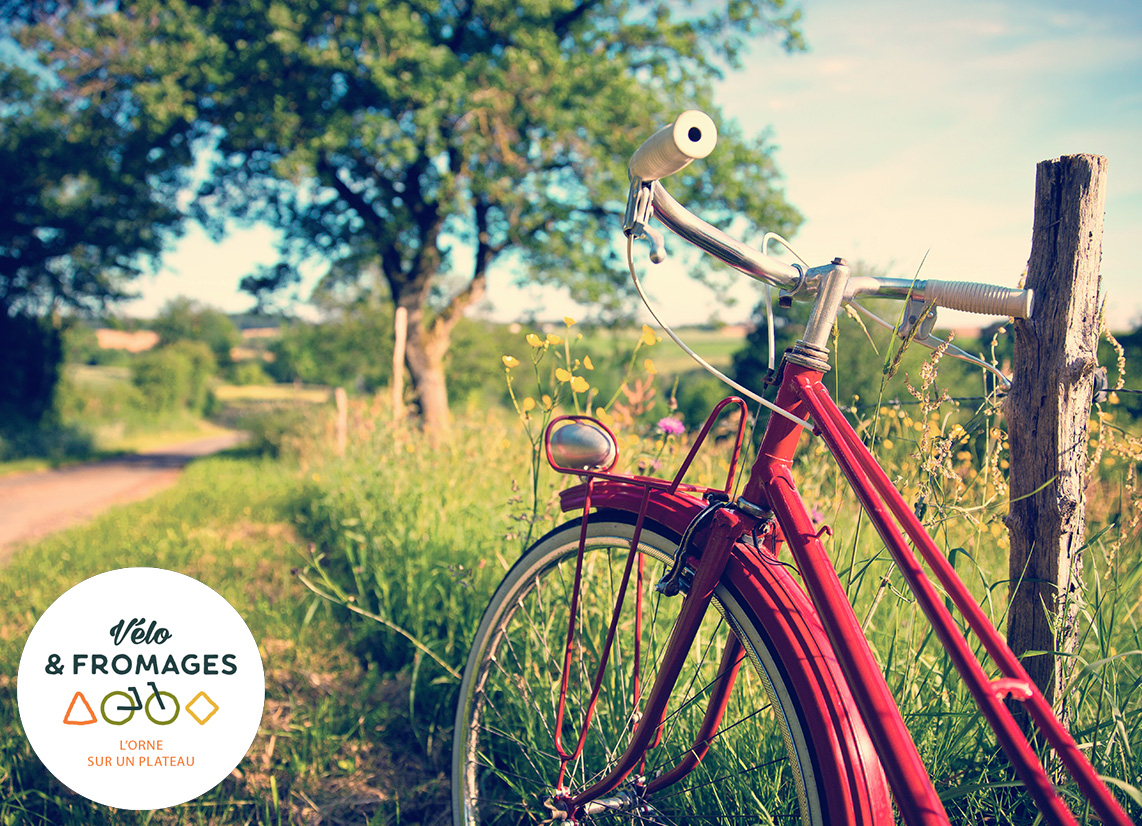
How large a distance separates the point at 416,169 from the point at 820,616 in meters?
11.6

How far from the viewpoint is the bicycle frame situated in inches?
32.8

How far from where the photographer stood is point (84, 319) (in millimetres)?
17438

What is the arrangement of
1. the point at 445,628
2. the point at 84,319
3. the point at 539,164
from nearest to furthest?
1. the point at 445,628
2. the point at 539,164
3. the point at 84,319

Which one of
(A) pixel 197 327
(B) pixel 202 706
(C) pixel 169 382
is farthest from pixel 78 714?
(A) pixel 197 327

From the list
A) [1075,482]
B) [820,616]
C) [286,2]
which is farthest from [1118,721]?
[286,2]

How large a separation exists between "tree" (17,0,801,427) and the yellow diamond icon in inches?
190

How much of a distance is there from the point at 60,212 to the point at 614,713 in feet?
48.8

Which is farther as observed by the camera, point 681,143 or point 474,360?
point 474,360

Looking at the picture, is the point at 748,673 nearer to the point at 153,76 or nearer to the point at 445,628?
the point at 445,628

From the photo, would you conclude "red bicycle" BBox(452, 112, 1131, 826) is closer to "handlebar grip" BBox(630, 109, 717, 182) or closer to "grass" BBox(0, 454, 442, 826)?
"handlebar grip" BBox(630, 109, 717, 182)

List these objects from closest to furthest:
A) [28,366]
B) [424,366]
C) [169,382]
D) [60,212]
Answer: [424,366], [60,212], [28,366], [169,382]

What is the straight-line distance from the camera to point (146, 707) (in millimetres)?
2363

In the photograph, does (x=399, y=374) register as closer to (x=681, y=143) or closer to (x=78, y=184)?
(x=681, y=143)

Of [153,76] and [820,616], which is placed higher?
[153,76]
